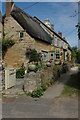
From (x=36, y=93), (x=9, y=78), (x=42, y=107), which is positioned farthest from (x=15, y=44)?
(x=42, y=107)

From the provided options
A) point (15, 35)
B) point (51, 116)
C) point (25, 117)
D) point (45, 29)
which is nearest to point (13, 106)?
point (25, 117)

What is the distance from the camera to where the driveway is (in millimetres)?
5637

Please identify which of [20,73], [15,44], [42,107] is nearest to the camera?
[42,107]

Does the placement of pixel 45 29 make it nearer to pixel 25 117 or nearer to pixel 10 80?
pixel 10 80

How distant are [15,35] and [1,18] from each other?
3.17 meters

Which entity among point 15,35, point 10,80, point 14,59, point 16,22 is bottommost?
point 10,80

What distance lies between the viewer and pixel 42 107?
6.55 meters

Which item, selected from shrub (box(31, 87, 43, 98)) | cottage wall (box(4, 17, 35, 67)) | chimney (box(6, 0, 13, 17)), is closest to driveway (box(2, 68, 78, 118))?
shrub (box(31, 87, 43, 98))

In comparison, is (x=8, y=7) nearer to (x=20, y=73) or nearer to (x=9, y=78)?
(x=20, y=73)

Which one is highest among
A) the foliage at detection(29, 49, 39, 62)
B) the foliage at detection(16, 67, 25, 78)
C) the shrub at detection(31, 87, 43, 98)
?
the foliage at detection(29, 49, 39, 62)

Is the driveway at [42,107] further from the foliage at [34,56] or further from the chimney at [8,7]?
the chimney at [8,7]

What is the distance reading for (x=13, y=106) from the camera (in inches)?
261

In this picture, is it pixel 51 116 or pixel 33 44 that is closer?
pixel 51 116

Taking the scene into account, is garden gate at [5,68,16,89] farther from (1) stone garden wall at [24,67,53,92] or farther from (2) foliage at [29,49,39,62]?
(2) foliage at [29,49,39,62]
